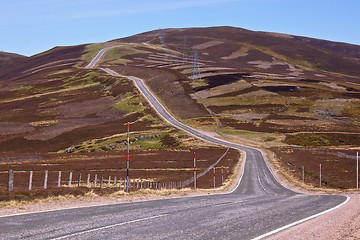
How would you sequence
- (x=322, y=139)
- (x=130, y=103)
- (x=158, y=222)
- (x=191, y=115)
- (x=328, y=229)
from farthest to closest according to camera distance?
(x=130, y=103) < (x=191, y=115) < (x=322, y=139) < (x=158, y=222) < (x=328, y=229)

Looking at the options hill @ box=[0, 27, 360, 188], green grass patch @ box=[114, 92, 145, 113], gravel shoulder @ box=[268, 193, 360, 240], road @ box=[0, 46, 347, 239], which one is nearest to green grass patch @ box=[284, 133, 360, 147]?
hill @ box=[0, 27, 360, 188]

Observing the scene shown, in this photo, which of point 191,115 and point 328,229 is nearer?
point 328,229

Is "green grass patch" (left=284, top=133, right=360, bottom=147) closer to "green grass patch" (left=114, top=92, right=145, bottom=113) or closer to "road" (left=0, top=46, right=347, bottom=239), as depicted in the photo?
"green grass patch" (left=114, top=92, right=145, bottom=113)

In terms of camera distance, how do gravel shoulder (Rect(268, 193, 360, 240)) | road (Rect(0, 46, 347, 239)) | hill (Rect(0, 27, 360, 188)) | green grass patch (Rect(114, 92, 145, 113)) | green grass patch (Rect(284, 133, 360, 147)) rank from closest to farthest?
1. road (Rect(0, 46, 347, 239))
2. gravel shoulder (Rect(268, 193, 360, 240))
3. hill (Rect(0, 27, 360, 188))
4. green grass patch (Rect(284, 133, 360, 147))
5. green grass patch (Rect(114, 92, 145, 113))

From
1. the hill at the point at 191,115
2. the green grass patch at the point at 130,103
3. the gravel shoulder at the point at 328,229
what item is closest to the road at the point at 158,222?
the gravel shoulder at the point at 328,229

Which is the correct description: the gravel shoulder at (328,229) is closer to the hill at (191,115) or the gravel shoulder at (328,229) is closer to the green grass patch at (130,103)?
the hill at (191,115)

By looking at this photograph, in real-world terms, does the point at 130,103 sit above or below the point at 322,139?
above

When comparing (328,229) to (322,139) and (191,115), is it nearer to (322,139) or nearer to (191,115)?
(322,139)

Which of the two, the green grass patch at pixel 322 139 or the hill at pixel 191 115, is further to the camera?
the green grass patch at pixel 322 139

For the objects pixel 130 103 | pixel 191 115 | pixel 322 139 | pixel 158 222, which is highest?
pixel 130 103

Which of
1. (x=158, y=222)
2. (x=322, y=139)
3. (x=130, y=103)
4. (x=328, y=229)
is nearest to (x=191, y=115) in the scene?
(x=130, y=103)

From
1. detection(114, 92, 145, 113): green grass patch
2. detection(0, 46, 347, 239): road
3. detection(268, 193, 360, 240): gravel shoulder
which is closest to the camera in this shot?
detection(0, 46, 347, 239): road

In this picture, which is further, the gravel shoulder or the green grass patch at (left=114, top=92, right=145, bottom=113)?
the green grass patch at (left=114, top=92, right=145, bottom=113)

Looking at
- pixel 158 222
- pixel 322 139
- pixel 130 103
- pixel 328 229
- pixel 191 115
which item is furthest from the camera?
pixel 130 103
